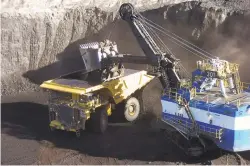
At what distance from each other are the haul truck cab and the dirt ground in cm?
41

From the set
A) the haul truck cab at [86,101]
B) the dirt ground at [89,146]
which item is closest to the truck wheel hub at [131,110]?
the haul truck cab at [86,101]

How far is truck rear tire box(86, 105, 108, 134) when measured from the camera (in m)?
12.6

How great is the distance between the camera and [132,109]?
13898 mm

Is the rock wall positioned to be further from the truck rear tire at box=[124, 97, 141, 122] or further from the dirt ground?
the truck rear tire at box=[124, 97, 141, 122]

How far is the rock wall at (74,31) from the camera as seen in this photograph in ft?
55.3

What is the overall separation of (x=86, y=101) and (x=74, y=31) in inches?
308

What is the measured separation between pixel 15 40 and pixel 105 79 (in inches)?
256

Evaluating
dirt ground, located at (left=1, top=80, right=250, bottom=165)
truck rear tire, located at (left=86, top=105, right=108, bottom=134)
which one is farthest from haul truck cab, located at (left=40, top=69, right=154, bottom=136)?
dirt ground, located at (left=1, top=80, right=250, bottom=165)

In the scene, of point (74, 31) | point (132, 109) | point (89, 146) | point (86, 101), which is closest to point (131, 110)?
point (132, 109)

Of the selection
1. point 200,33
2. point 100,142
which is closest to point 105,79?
point 100,142

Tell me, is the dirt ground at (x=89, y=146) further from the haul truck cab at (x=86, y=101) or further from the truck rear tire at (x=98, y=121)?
the haul truck cab at (x=86, y=101)

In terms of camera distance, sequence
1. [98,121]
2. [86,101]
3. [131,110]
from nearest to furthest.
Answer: [86,101]
[98,121]
[131,110]

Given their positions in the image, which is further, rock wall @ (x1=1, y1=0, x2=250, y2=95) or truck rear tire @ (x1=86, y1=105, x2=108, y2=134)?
rock wall @ (x1=1, y1=0, x2=250, y2=95)

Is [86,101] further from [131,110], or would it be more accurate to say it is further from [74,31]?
[74,31]
